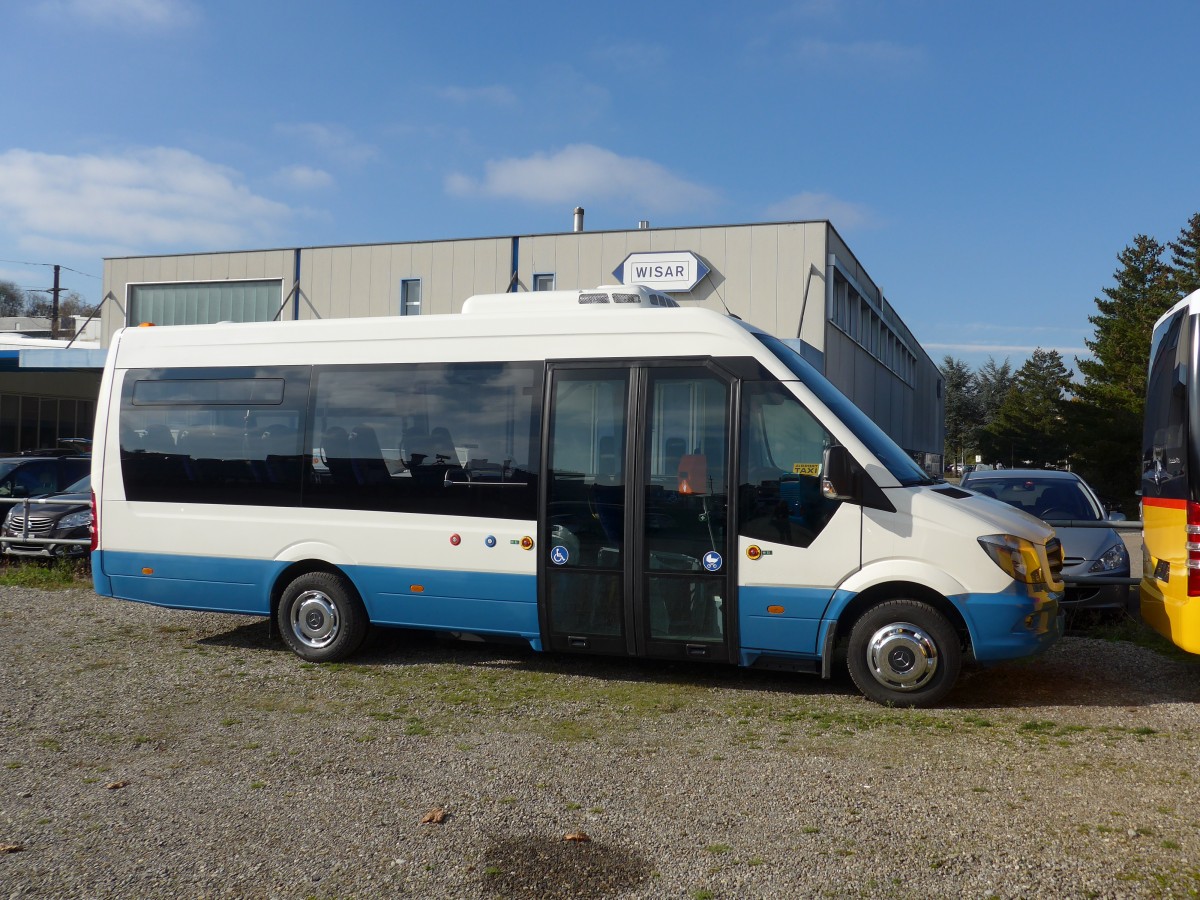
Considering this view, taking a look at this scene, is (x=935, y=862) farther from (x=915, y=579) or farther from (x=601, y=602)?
(x=601, y=602)

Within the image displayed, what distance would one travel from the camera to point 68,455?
685 inches

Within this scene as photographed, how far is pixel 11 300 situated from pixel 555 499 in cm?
9080

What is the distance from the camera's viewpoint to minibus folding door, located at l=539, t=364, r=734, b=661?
23.7 ft

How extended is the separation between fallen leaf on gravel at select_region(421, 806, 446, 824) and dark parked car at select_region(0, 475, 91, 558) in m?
10.9

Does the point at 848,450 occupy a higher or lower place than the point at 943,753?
higher

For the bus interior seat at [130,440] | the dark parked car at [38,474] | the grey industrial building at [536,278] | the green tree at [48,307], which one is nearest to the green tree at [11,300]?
the green tree at [48,307]

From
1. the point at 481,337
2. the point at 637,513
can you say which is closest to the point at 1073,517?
the point at 637,513

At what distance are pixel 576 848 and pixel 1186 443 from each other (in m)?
4.91

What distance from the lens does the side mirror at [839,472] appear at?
265 inches

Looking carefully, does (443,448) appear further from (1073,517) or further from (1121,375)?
(1121,375)

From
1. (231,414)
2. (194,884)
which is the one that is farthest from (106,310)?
(194,884)

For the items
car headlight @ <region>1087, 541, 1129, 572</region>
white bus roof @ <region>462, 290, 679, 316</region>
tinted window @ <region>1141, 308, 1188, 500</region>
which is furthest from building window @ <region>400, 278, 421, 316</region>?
tinted window @ <region>1141, 308, 1188, 500</region>

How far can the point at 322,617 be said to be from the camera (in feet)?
27.6

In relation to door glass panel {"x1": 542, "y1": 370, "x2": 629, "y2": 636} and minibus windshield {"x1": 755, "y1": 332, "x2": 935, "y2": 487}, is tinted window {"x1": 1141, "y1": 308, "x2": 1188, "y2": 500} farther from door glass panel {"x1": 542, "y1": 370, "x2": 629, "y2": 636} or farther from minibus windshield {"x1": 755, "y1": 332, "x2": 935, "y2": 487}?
door glass panel {"x1": 542, "y1": 370, "x2": 629, "y2": 636}
